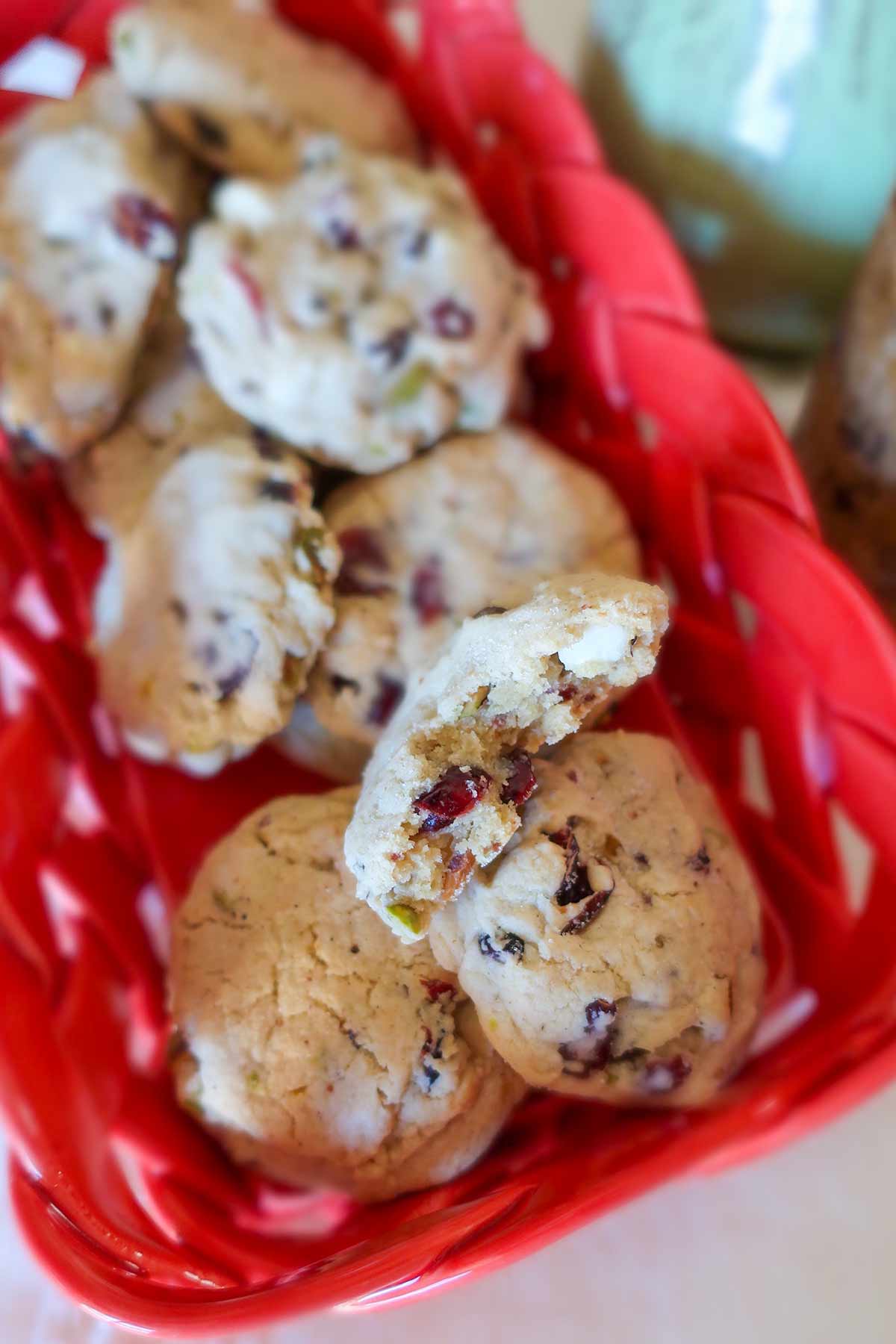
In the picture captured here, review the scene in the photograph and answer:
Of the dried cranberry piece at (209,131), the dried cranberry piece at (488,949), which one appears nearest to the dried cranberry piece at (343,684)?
the dried cranberry piece at (488,949)

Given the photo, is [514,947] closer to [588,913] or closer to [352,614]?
[588,913]

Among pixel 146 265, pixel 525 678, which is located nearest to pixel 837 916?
pixel 525 678

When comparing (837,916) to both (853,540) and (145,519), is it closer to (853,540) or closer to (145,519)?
(853,540)

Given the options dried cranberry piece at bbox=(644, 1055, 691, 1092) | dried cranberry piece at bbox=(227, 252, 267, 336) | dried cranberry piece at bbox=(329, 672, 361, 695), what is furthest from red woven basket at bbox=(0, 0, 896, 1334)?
dried cranberry piece at bbox=(227, 252, 267, 336)

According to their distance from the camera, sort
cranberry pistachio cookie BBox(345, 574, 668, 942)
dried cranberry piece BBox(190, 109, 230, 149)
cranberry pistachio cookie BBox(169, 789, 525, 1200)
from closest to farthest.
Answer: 1. cranberry pistachio cookie BBox(345, 574, 668, 942)
2. cranberry pistachio cookie BBox(169, 789, 525, 1200)
3. dried cranberry piece BBox(190, 109, 230, 149)

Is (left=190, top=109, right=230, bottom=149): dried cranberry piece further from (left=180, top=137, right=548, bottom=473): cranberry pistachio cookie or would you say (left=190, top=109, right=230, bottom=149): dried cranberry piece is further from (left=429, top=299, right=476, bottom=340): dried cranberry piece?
(left=429, top=299, right=476, bottom=340): dried cranberry piece

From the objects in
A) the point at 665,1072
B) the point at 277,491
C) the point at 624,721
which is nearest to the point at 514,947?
the point at 665,1072

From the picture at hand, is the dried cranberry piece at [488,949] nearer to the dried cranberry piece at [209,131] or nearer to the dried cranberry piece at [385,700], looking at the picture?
the dried cranberry piece at [385,700]
